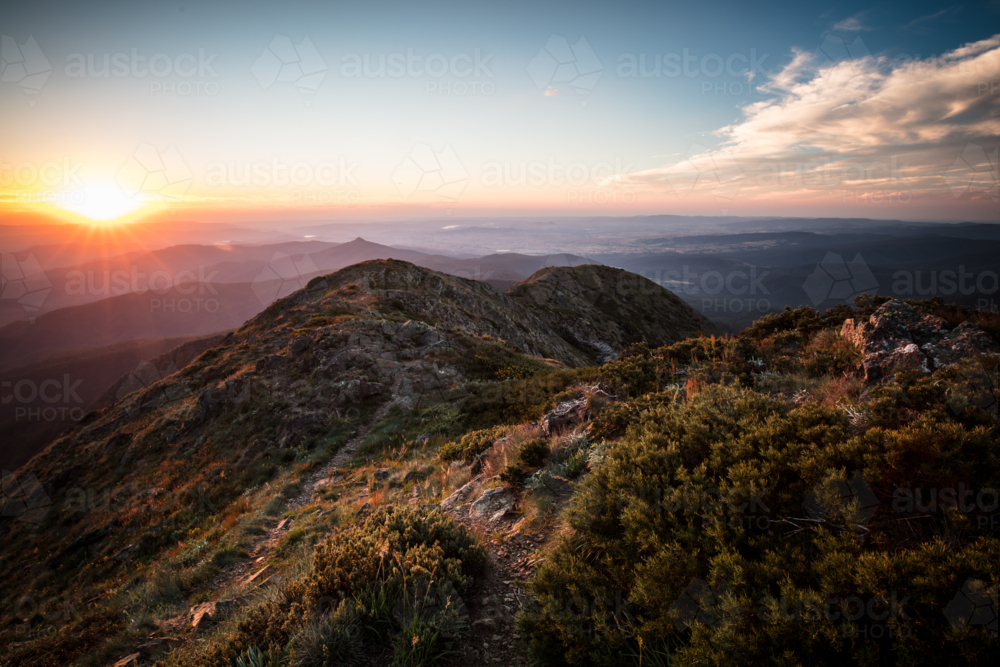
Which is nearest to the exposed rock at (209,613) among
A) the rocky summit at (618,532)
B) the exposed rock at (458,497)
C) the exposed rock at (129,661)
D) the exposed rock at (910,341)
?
the rocky summit at (618,532)

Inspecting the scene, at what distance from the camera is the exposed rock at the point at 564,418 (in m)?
8.42

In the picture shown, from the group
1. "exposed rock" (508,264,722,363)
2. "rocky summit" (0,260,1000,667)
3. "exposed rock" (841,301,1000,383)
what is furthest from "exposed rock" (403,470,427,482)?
"exposed rock" (508,264,722,363)

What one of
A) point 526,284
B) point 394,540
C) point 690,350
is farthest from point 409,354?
point 526,284

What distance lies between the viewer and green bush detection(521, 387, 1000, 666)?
Result: 2.53m

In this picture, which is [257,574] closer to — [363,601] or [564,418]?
[363,601]

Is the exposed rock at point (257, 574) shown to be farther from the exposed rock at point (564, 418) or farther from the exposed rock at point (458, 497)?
the exposed rock at point (564, 418)

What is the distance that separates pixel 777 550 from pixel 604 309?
67102mm

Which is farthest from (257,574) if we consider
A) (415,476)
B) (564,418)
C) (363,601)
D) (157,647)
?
(564,418)

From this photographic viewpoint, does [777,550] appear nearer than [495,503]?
Yes

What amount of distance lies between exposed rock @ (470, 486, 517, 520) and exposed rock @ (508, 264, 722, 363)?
147ft

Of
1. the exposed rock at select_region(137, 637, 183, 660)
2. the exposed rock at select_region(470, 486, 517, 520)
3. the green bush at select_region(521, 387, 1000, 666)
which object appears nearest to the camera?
the green bush at select_region(521, 387, 1000, 666)

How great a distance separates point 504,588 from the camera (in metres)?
4.55

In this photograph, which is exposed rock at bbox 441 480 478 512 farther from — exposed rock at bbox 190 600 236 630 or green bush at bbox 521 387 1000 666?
exposed rock at bbox 190 600 236 630

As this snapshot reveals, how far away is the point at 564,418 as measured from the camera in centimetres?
880
